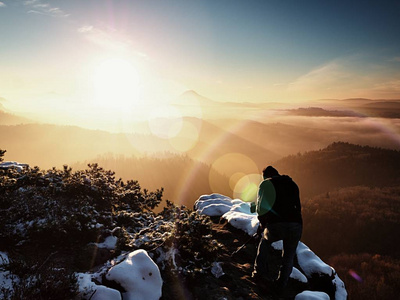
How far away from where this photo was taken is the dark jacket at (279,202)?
5254mm

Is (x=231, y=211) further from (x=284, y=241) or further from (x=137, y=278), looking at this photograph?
(x=137, y=278)

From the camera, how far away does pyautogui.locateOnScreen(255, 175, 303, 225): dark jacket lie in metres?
5.25

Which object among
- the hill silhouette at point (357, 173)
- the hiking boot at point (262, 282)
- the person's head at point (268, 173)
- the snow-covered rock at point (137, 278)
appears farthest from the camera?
the hill silhouette at point (357, 173)

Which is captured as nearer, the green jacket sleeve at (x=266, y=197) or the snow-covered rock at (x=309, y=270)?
the green jacket sleeve at (x=266, y=197)

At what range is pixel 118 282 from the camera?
418cm

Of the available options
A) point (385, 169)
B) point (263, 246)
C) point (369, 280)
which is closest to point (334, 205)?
point (369, 280)

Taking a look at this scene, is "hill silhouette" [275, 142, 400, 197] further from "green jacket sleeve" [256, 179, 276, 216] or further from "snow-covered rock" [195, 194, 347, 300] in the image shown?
"green jacket sleeve" [256, 179, 276, 216]

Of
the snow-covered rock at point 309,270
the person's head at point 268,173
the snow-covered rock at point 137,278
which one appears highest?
the person's head at point 268,173

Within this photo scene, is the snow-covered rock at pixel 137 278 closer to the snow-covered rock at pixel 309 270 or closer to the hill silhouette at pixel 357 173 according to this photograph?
the snow-covered rock at pixel 309 270

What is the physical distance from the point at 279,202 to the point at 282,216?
0.33m

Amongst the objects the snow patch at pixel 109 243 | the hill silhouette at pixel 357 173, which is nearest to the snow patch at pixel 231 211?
the snow patch at pixel 109 243

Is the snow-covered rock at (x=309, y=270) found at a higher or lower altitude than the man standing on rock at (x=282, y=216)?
lower

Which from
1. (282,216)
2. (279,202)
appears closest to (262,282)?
(282,216)

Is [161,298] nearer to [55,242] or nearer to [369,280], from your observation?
[55,242]
